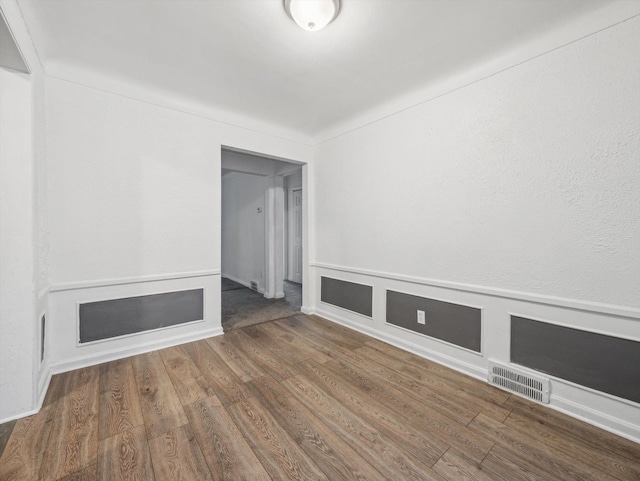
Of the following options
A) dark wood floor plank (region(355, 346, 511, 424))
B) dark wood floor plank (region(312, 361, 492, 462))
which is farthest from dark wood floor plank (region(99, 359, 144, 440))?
dark wood floor plank (region(355, 346, 511, 424))

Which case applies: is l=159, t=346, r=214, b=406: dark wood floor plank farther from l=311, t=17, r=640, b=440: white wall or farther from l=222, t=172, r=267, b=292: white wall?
l=222, t=172, r=267, b=292: white wall

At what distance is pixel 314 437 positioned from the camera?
1.57 m

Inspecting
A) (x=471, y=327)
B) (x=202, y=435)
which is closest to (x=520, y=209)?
(x=471, y=327)

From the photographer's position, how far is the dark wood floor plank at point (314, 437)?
135 cm

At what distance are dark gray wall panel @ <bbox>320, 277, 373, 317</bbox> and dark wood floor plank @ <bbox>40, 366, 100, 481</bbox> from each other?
8.04 ft

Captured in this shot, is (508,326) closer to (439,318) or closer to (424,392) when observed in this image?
(439,318)

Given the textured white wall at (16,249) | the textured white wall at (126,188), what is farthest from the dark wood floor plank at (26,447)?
the textured white wall at (126,188)

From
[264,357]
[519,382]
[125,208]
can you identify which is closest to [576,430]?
[519,382]

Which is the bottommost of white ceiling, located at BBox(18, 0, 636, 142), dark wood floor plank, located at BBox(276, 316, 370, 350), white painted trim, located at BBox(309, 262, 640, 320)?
dark wood floor plank, located at BBox(276, 316, 370, 350)

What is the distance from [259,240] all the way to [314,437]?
4.07m

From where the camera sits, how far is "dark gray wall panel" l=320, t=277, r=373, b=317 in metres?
3.12

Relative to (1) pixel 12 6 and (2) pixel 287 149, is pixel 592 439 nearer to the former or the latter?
(2) pixel 287 149

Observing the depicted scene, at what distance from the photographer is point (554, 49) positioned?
5.94 feet

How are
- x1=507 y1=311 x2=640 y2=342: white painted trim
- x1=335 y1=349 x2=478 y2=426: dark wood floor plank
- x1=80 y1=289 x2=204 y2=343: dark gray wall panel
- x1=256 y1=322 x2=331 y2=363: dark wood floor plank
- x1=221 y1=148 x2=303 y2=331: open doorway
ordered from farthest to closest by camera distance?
x1=221 y1=148 x2=303 y2=331: open doorway
x1=256 y1=322 x2=331 y2=363: dark wood floor plank
x1=80 y1=289 x2=204 y2=343: dark gray wall panel
x1=335 y1=349 x2=478 y2=426: dark wood floor plank
x1=507 y1=311 x2=640 y2=342: white painted trim
